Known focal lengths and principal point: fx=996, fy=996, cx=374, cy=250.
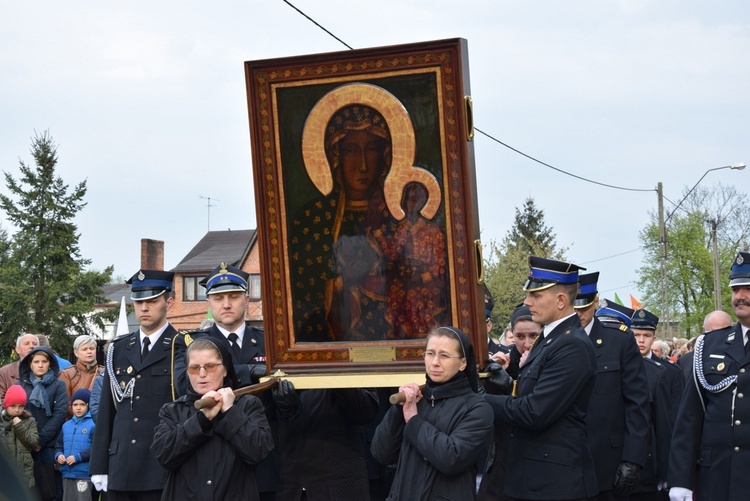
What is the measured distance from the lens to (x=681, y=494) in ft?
18.6

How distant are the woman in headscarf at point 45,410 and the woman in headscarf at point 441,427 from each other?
6523 millimetres

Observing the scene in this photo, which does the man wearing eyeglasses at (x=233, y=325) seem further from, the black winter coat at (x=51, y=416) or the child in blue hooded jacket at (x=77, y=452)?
the black winter coat at (x=51, y=416)

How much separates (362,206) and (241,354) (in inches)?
61.8

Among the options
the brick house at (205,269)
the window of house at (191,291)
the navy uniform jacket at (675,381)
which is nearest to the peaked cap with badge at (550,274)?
the navy uniform jacket at (675,381)

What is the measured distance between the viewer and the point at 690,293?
54.5 m

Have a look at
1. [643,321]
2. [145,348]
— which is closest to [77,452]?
[145,348]

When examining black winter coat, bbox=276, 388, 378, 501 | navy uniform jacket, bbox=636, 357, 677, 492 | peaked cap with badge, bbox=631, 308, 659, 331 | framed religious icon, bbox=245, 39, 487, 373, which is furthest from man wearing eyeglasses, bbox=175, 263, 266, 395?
peaked cap with badge, bbox=631, 308, 659, 331

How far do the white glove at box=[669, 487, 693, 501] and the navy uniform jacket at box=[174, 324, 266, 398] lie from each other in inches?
103

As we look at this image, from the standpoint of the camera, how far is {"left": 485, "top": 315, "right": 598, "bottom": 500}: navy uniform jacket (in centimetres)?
538

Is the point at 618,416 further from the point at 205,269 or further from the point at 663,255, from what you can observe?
the point at 205,269

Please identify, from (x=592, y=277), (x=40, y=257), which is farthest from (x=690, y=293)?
(x=592, y=277)

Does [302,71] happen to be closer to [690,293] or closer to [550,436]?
[550,436]

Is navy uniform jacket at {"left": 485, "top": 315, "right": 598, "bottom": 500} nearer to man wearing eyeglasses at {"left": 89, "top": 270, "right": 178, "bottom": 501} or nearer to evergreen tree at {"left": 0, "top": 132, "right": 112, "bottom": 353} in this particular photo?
man wearing eyeglasses at {"left": 89, "top": 270, "right": 178, "bottom": 501}

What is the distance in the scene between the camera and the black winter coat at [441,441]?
495 centimetres
